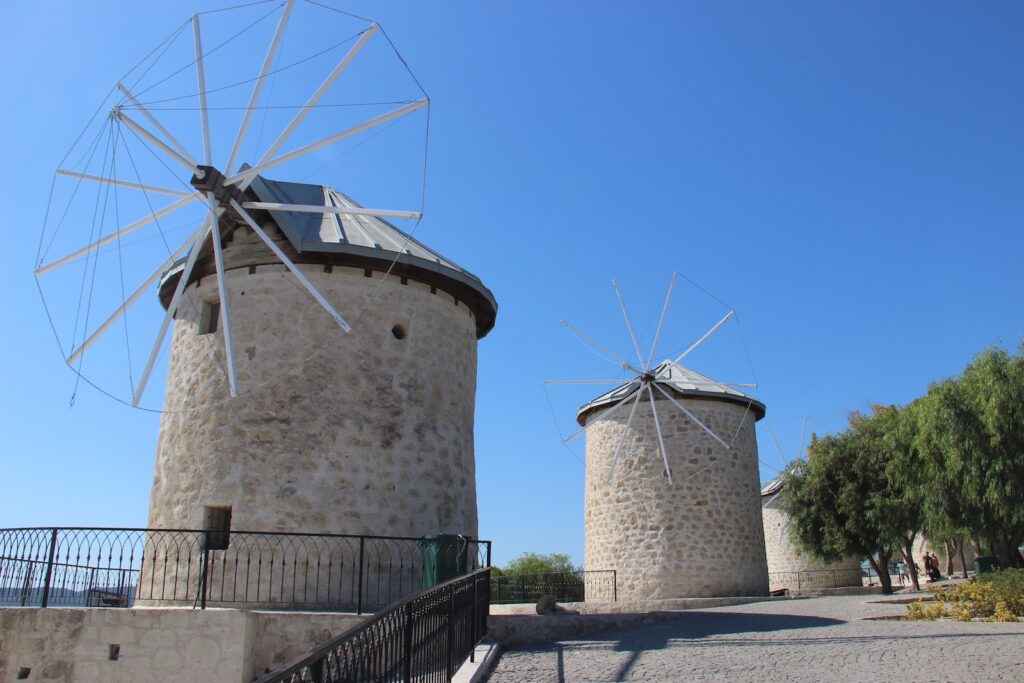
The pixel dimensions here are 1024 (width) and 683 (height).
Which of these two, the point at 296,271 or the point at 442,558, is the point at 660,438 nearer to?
the point at 442,558

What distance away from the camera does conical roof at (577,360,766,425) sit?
23156 millimetres

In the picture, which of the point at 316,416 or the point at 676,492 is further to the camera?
the point at 676,492

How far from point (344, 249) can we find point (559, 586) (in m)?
15.7

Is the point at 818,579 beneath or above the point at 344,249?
beneath

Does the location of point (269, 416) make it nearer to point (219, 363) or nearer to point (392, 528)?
point (219, 363)

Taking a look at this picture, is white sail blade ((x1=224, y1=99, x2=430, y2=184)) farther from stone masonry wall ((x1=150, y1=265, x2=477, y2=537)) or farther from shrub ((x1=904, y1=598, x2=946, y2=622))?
shrub ((x1=904, y1=598, x2=946, y2=622))

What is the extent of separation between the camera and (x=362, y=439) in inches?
469

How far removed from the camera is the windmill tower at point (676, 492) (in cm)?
2191

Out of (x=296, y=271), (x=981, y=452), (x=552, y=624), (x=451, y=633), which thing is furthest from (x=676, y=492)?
(x=451, y=633)

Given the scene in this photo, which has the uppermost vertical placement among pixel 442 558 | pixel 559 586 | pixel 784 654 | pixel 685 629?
pixel 442 558

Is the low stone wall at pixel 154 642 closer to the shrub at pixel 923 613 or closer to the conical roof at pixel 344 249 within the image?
the conical roof at pixel 344 249

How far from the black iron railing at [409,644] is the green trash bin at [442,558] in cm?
207

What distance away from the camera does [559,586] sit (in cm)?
2466

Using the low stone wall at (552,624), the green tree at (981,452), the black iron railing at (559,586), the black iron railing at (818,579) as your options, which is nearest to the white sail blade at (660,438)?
the black iron railing at (559,586)
